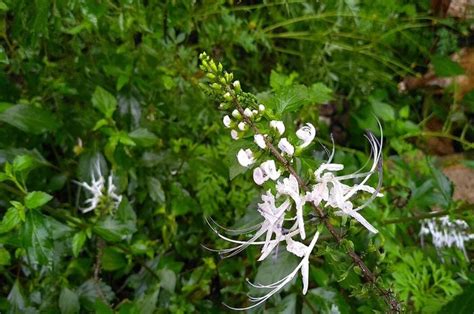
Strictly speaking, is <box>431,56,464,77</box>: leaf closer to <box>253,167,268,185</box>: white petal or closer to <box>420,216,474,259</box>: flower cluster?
<box>420,216,474,259</box>: flower cluster

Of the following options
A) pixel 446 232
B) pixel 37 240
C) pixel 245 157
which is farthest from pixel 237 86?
pixel 446 232

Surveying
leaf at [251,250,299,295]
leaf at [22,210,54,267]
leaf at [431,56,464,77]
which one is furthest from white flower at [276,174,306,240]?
leaf at [431,56,464,77]

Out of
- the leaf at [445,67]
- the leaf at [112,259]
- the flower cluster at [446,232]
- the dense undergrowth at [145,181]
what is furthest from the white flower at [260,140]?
the leaf at [445,67]

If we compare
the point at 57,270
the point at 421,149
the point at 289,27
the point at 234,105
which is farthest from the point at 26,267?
the point at 421,149

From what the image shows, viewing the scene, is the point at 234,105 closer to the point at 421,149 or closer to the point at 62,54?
the point at 62,54

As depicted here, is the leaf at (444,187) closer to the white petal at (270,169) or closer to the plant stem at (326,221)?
the plant stem at (326,221)

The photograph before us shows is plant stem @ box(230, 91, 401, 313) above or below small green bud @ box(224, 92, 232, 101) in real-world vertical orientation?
below
